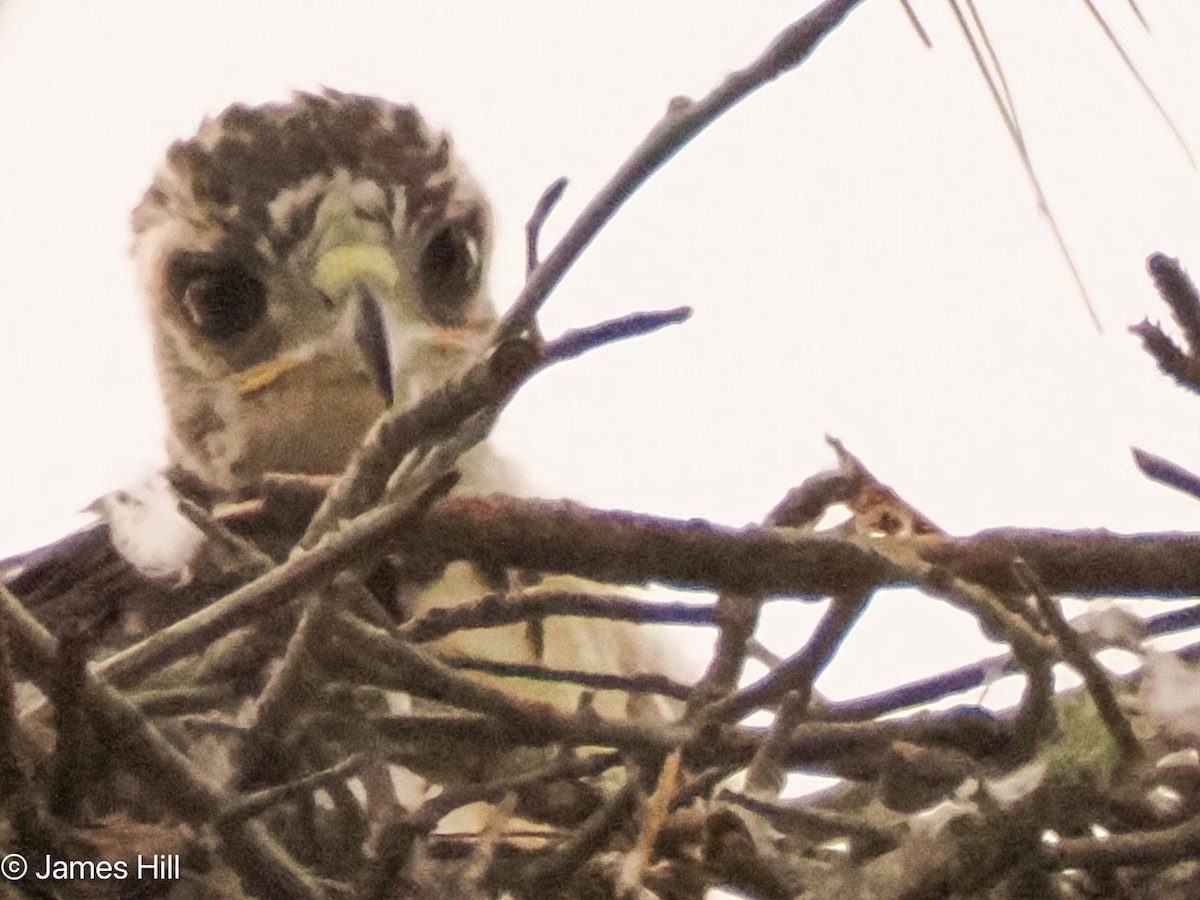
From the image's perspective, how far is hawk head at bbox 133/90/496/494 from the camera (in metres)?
1.16

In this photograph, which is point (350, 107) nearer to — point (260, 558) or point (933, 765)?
point (260, 558)

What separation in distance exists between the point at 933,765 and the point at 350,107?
0.84 m

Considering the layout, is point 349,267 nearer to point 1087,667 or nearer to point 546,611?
point 546,611

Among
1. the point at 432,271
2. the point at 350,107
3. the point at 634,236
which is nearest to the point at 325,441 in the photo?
the point at 432,271

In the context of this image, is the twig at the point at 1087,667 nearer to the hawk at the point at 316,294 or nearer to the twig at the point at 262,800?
the twig at the point at 262,800

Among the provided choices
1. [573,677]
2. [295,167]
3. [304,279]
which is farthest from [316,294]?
[573,677]

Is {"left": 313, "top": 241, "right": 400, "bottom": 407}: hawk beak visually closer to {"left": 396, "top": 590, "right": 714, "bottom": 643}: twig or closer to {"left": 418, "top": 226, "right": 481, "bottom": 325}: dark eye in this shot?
{"left": 418, "top": 226, "right": 481, "bottom": 325}: dark eye

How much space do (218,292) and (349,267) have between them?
0.49 feet

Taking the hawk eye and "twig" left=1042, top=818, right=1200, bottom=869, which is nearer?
"twig" left=1042, top=818, right=1200, bottom=869

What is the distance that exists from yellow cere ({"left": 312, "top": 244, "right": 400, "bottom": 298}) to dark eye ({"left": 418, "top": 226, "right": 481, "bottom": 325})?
0.07 m

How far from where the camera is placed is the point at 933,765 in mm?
617

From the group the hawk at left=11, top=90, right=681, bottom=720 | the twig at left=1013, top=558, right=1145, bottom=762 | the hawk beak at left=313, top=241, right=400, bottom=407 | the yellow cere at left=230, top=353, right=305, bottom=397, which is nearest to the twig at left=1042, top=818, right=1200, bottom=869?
the twig at left=1013, top=558, right=1145, bottom=762

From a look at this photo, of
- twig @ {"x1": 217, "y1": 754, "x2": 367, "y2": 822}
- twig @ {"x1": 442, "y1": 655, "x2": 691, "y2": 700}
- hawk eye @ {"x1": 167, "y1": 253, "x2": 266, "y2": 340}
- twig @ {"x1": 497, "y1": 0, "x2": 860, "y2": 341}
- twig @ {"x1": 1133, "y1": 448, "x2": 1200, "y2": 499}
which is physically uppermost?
twig @ {"x1": 497, "y1": 0, "x2": 860, "y2": 341}

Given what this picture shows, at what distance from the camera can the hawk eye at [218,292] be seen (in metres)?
1.21
